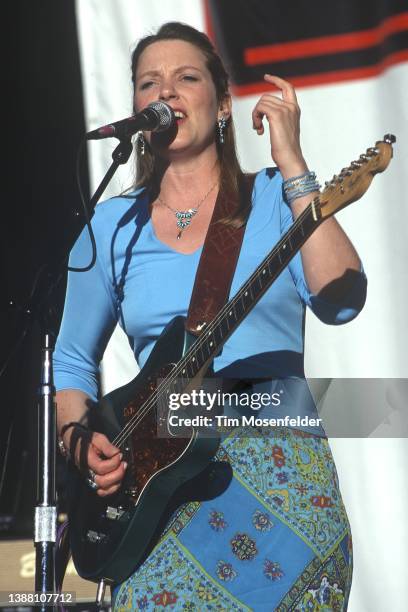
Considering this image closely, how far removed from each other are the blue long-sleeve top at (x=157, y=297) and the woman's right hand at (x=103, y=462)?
8.4 inches

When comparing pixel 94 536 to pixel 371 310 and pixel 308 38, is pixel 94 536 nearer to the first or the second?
pixel 371 310

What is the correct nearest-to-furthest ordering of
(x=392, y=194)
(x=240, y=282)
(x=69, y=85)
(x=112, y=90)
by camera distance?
1. (x=240, y=282)
2. (x=392, y=194)
3. (x=112, y=90)
4. (x=69, y=85)

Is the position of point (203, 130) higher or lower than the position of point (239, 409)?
higher

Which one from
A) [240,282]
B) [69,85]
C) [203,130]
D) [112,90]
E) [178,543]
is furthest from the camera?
[69,85]

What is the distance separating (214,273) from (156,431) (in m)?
0.34

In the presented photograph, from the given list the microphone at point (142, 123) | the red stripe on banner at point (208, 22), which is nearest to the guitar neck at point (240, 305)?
the microphone at point (142, 123)

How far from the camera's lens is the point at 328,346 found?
2553mm

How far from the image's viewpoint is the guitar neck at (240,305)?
1.78m

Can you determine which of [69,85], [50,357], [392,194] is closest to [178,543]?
[50,357]

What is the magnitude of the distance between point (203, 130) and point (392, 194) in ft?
2.17

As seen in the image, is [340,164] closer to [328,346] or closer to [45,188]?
[328,346]

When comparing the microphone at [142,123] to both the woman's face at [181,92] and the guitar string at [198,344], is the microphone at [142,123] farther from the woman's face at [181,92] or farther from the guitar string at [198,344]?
the guitar string at [198,344]

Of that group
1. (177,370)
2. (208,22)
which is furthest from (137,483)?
(208,22)

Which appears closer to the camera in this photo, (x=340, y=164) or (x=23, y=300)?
(x=23, y=300)
